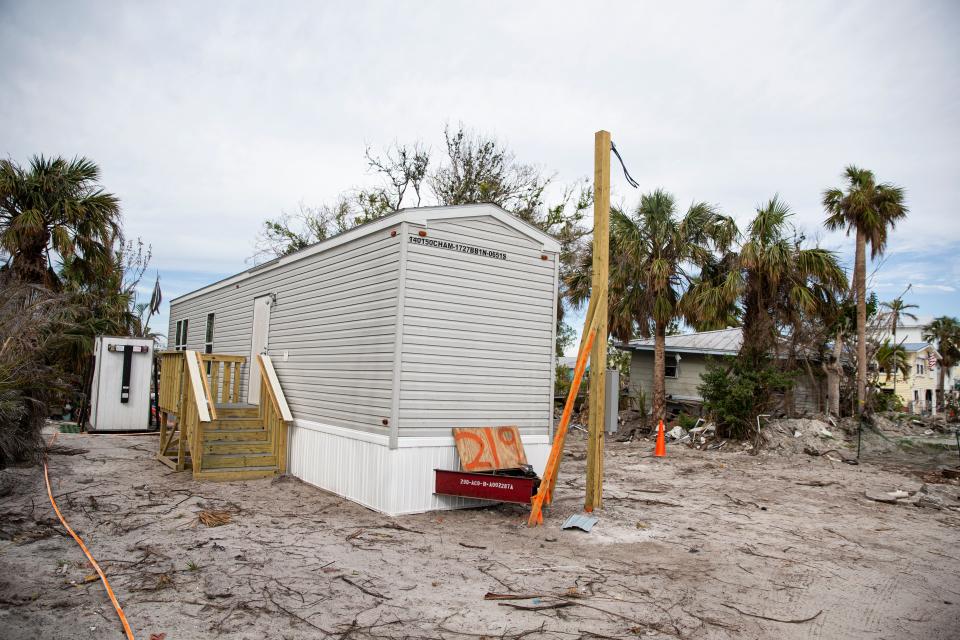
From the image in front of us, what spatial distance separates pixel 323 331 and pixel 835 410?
47.5 ft

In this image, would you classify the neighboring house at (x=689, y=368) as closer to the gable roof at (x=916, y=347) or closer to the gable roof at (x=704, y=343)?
the gable roof at (x=704, y=343)

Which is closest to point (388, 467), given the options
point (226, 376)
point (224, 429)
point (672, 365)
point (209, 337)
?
point (224, 429)

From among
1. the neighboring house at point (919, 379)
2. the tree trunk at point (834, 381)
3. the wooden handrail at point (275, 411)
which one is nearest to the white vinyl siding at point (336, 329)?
the wooden handrail at point (275, 411)

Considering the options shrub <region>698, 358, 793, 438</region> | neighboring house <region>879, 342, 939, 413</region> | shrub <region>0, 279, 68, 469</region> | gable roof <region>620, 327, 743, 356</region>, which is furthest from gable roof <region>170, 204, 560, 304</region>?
neighboring house <region>879, 342, 939, 413</region>

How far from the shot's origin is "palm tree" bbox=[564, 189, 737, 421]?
57.3 feet

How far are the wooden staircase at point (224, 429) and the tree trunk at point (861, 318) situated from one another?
15127mm

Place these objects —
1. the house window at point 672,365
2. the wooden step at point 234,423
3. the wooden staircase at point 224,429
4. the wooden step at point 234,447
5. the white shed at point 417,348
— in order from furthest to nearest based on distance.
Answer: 1. the house window at point 672,365
2. the wooden step at point 234,423
3. the wooden step at point 234,447
4. the wooden staircase at point 224,429
5. the white shed at point 417,348

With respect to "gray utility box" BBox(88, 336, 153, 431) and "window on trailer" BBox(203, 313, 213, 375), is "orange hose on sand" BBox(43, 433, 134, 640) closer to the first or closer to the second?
"window on trailer" BBox(203, 313, 213, 375)

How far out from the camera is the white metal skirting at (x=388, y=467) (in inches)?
308

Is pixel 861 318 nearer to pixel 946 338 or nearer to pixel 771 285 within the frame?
pixel 771 285

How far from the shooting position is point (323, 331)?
969 cm

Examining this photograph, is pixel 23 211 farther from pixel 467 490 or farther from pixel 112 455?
pixel 467 490

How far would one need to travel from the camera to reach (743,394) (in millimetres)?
15359

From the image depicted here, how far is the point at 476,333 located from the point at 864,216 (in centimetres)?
1490
